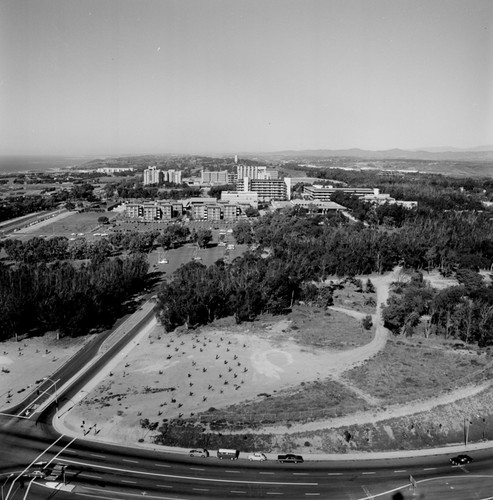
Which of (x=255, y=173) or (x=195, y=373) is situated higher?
(x=255, y=173)

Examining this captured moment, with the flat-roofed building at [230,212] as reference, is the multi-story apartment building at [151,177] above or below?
above

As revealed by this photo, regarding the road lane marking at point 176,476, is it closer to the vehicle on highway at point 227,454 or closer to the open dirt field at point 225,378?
the vehicle on highway at point 227,454

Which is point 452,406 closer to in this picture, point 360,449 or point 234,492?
point 360,449

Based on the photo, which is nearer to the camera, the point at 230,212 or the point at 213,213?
the point at 213,213

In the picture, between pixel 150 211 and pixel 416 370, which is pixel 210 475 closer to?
Result: pixel 416 370

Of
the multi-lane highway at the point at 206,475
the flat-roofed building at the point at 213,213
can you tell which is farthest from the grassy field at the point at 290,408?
the flat-roofed building at the point at 213,213

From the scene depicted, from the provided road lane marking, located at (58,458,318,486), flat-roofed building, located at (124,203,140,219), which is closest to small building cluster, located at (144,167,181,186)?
flat-roofed building, located at (124,203,140,219)

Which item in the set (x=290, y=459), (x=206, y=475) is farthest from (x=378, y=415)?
(x=206, y=475)

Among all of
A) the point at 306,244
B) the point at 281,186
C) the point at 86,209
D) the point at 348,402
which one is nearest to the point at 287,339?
the point at 348,402
